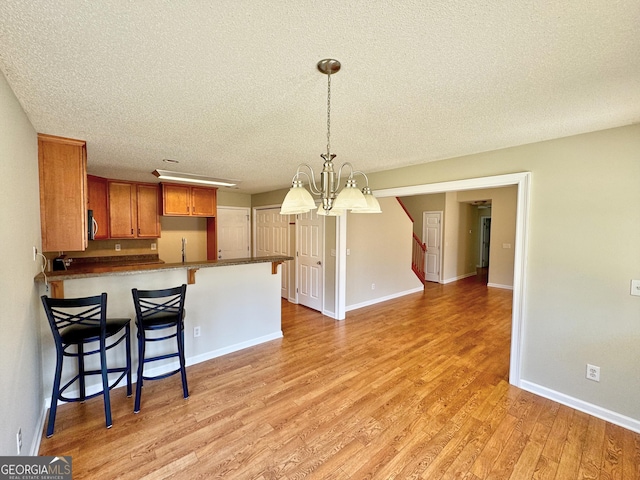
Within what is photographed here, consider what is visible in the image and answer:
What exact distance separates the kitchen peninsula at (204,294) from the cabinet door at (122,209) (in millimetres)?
1924

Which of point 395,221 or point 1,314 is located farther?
point 395,221

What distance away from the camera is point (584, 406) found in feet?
7.82

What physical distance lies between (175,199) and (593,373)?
19.3ft

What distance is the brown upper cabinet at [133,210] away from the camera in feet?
15.3

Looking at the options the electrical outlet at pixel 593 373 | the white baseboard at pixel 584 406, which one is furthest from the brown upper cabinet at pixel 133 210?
the electrical outlet at pixel 593 373

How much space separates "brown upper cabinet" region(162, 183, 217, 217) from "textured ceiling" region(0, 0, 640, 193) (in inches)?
93.4

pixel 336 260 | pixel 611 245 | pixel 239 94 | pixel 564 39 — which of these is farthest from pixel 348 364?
pixel 564 39

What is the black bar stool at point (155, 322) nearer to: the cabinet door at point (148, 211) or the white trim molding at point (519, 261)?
the cabinet door at point (148, 211)

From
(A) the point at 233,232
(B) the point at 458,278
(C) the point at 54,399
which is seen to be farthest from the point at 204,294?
(B) the point at 458,278

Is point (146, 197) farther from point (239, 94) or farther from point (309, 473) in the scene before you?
point (309, 473)

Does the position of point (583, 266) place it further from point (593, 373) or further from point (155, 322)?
point (155, 322)

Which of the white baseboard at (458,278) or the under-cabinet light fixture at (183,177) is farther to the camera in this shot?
the white baseboard at (458,278)

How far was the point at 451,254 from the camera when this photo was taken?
25.2ft

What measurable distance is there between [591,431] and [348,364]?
2041mm
